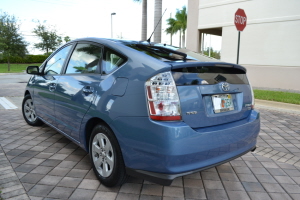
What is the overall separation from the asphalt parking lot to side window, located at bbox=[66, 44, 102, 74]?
120cm

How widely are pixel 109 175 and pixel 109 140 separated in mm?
385

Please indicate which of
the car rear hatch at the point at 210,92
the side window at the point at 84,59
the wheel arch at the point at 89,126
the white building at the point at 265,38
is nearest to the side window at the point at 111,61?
the side window at the point at 84,59

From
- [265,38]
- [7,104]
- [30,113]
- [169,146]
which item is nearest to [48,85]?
[30,113]

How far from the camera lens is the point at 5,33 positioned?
3028 centimetres

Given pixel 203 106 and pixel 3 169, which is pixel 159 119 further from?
pixel 3 169

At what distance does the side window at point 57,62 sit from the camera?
12.1 ft

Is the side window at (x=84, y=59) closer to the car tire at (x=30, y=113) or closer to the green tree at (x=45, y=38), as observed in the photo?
the car tire at (x=30, y=113)

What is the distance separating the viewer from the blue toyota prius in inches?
84.0

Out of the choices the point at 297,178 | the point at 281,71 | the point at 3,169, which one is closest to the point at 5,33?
the point at 281,71

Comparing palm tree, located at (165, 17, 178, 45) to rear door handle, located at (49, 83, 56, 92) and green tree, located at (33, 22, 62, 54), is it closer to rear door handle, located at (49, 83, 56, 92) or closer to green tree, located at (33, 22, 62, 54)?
green tree, located at (33, 22, 62, 54)

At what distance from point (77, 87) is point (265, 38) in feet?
38.6

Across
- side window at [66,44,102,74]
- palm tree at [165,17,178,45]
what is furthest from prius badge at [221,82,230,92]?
palm tree at [165,17,178,45]

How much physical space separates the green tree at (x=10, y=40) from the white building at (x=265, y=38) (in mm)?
25173

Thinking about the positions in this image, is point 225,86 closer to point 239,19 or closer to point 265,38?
point 239,19
